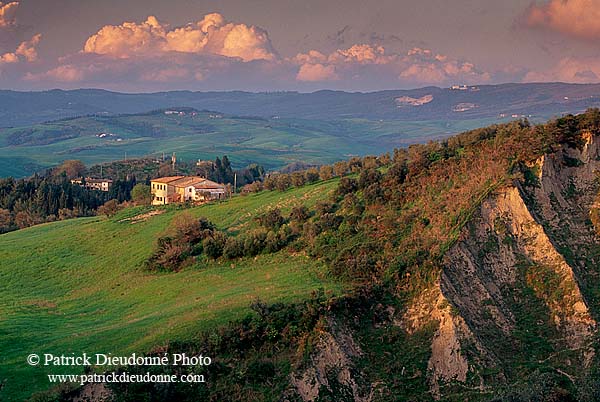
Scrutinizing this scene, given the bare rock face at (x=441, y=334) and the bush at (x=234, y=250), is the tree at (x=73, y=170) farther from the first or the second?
the bare rock face at (x=441, y=334)

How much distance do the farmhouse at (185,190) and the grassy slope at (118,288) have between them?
15.3 meters

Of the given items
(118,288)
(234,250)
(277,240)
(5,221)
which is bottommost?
(5,221)

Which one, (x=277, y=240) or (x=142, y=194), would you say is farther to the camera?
(x=142, y=194)

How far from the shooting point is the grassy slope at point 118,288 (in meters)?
Answer: 36.6

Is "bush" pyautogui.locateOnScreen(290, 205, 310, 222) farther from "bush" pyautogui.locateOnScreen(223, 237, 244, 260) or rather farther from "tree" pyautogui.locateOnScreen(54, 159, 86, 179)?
"tree" pyautogui.locateOnScreen(54, 159, 86, 179)

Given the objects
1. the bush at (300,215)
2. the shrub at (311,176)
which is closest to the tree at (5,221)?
the shrub at (311,176)

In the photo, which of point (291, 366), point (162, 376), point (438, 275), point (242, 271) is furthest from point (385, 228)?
point (162, 376)

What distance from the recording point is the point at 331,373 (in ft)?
111

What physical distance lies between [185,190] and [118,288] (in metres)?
42.1

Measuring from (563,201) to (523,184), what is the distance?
2.93 meters

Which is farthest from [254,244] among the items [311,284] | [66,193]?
[66,193]

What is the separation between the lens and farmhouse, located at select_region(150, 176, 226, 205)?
90750 millimetres

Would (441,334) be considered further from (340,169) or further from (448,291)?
(340,169)

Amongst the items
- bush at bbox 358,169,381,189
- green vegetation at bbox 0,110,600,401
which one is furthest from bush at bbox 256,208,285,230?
bush at bbox 358,169,381,189
